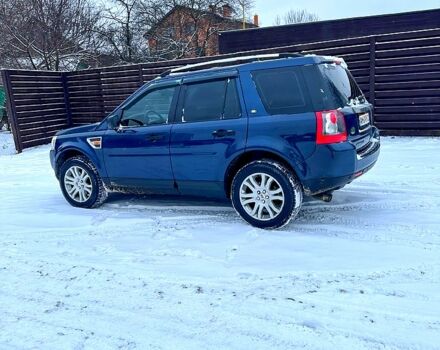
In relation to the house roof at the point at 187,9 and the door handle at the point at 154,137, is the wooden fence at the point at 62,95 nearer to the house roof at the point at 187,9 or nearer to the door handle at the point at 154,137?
the door handle at the point at 154,137

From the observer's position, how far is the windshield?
366 centimetres

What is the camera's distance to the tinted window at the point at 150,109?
14.5 ft

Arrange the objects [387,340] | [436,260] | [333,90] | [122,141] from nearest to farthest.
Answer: [387,340] < [436,260] < [333,90] < [122,141]

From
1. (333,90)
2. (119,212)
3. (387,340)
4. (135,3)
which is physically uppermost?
(135,3)

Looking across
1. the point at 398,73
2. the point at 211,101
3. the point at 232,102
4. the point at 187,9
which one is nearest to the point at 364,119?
the point at 232,102

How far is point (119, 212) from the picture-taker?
4.80 metres

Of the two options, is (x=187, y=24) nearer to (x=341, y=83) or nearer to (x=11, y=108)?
(x=11, y=108)

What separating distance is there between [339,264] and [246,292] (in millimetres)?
847

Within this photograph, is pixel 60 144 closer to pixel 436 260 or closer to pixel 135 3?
pixel 436 260

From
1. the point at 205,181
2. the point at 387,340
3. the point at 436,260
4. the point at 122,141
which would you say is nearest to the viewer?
the point at 387,340

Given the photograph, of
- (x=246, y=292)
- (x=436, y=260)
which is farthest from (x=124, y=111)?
(x=436, y=260)

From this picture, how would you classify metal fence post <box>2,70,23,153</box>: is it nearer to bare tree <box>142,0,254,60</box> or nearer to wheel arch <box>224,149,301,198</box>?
wheel arch <box>224,149,301,198</box>

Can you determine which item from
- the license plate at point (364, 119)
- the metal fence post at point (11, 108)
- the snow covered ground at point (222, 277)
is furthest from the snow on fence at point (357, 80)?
the license plate at point (364, 119)

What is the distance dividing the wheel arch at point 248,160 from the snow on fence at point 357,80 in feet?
18.4
